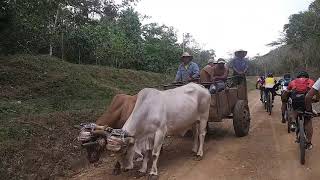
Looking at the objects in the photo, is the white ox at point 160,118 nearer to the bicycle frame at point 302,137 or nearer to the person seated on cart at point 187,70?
the person seated on cart at point 187,70

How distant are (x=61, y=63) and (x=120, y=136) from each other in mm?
14910

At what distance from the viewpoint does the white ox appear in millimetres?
7516

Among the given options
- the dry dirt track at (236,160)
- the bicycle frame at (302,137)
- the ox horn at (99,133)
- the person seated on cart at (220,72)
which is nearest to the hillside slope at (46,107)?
the dry dirt track at (236,160)

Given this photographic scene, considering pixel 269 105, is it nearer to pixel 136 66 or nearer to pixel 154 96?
pixel 154 96

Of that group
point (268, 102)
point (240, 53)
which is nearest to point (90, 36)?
point (268, 102)

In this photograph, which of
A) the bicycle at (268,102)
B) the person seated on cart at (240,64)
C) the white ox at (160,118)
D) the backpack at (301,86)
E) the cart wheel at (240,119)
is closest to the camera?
the white ox at (160,118)

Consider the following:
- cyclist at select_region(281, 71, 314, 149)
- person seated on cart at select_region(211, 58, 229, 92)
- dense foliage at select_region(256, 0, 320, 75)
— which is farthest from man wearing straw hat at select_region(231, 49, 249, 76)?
dense foliage at select_region(256, 0, 320, 75)

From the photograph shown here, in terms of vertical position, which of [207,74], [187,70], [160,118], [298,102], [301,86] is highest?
[187,70]

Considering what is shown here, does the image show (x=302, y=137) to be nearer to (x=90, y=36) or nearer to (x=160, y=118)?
(x=160, y=118)

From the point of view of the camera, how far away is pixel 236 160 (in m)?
8.43

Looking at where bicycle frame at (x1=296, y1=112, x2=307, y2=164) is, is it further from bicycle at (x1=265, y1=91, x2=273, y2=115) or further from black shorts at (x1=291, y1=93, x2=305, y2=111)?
bicycle at (x1=265, y1=91, x2=273, y2=115)

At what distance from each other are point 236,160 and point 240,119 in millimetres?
2069

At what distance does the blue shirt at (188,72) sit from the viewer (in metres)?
11.0

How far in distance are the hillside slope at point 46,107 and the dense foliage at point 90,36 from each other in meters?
2.03
